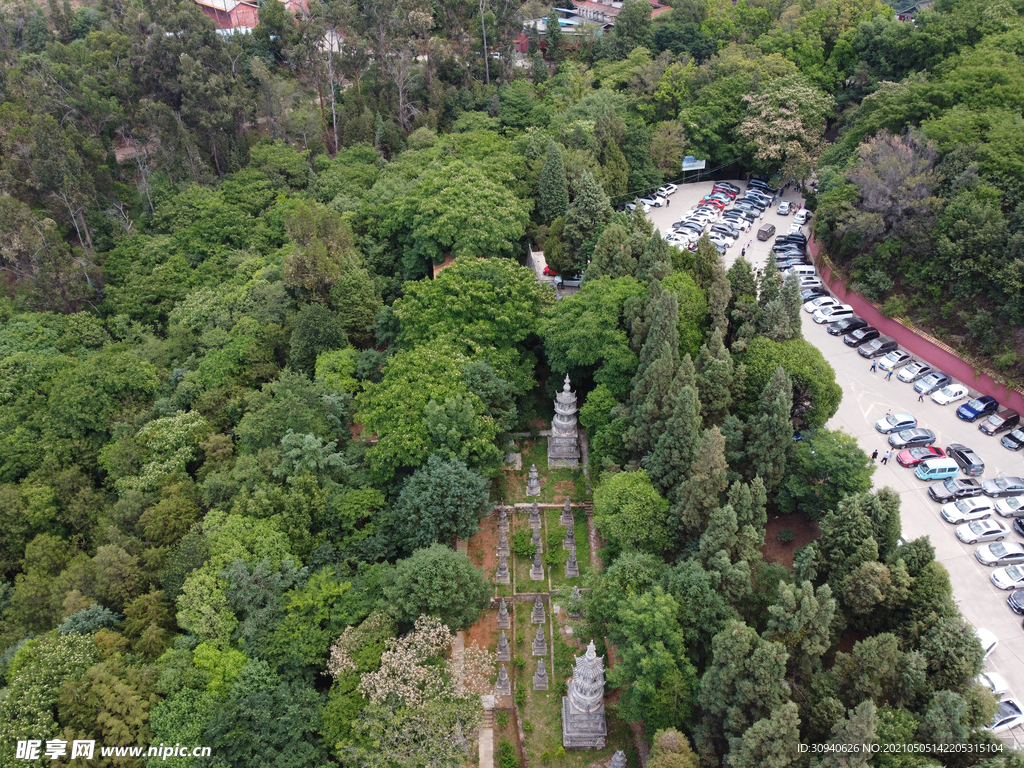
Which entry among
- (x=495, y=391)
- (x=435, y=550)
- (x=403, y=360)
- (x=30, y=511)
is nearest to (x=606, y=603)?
(x=435, y=550)

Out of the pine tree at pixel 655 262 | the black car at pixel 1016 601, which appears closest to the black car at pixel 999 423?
the black car at pixel 1016 601

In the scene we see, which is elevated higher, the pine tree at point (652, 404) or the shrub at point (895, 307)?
the pine tree at point (652, 404)

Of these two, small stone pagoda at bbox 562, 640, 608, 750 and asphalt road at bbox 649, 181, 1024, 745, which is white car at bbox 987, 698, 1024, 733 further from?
small stone pagoda at bbox 562, 640, 608, 750

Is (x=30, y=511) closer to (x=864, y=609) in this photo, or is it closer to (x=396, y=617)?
(x=396, y=617)

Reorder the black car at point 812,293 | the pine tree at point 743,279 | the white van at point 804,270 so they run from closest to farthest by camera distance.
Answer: the pine tree at point 743,279 → the black car at point 812,293 → the white van at point 804,270

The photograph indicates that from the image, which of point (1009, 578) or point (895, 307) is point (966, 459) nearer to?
point (1009, 578)

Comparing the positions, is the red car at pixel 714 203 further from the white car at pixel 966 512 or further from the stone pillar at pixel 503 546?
the stone pillar at pixel 503 546
